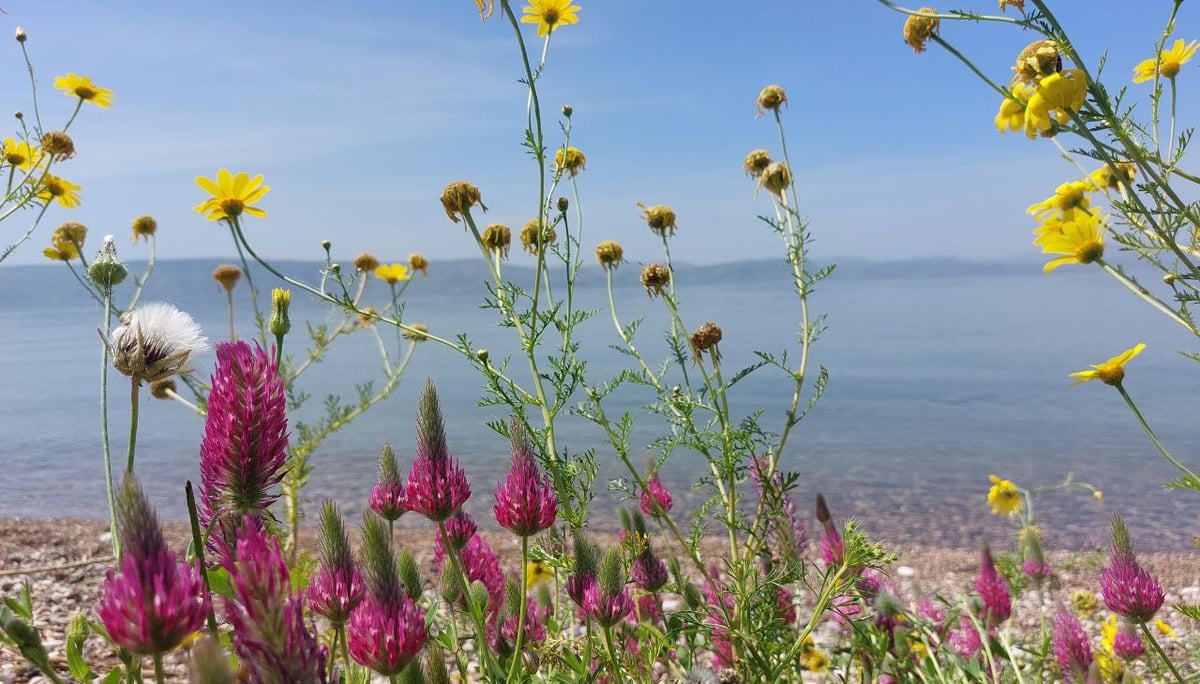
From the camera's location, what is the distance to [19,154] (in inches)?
184

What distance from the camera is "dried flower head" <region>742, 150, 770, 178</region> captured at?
3.88 meters

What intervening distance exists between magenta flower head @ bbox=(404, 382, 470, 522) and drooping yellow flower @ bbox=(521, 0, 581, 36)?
170 cm

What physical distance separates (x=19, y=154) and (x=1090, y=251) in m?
5.67

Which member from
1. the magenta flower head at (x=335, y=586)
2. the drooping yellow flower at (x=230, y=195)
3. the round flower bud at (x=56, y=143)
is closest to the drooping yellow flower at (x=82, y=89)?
the round flower bud at (x=56, y=143)

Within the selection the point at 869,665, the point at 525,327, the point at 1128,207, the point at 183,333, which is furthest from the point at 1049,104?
the point at 183,333

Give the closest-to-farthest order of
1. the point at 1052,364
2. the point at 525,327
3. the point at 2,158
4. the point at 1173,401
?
1. the point at 525,327
2. the point at 2,158
3. the point at 1173,401
4. the point at 1052,364

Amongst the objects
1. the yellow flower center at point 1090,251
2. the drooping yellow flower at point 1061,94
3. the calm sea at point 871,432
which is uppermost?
the drooping yellow flower at point 1061,94

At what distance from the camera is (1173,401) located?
15969 mm

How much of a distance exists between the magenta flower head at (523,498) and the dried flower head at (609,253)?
6.22ft

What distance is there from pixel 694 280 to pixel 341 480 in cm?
12366

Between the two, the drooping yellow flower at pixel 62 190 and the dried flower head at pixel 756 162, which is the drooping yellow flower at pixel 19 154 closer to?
the drooping yellow flower at pixel 62 190

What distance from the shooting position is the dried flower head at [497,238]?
3.04 meters

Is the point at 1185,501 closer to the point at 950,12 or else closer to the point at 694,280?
the point at 950,12

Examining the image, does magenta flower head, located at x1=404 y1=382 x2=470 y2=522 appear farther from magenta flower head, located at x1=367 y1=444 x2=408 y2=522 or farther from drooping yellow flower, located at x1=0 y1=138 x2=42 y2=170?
drooping yellow flower, located at x1=0 y1=138 x2=42 y2=170
